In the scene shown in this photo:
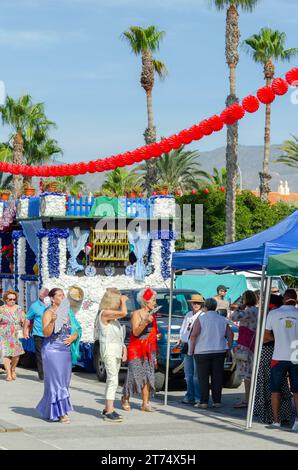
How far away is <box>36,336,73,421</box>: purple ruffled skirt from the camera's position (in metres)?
13.9

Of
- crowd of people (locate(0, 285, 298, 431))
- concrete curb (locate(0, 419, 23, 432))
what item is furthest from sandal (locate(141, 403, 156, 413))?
concrete curb (locate(0, 419, 23, 432))

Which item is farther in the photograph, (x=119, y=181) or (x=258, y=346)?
(x=119, y=181)

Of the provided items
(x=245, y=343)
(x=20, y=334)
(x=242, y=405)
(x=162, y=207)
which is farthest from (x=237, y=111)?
(x=162, y=207)

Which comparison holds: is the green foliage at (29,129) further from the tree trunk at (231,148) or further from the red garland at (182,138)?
the red garland at (182,138)

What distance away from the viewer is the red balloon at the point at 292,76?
12.4 metres

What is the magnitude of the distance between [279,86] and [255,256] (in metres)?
2.50

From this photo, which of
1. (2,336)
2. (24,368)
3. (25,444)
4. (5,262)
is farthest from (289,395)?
(5,262)

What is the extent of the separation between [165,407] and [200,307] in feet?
5.56

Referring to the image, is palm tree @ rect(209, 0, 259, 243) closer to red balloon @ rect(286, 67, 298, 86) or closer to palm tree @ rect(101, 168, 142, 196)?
red balloon @ rect(286, 67, 298, 86)

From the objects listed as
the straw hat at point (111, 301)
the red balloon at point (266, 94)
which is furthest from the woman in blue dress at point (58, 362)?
the red balloon at point (266, 94)

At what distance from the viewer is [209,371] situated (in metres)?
16.0

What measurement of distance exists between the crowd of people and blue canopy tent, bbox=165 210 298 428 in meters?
0.46

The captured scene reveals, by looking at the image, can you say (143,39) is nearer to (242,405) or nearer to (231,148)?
(231,148)
